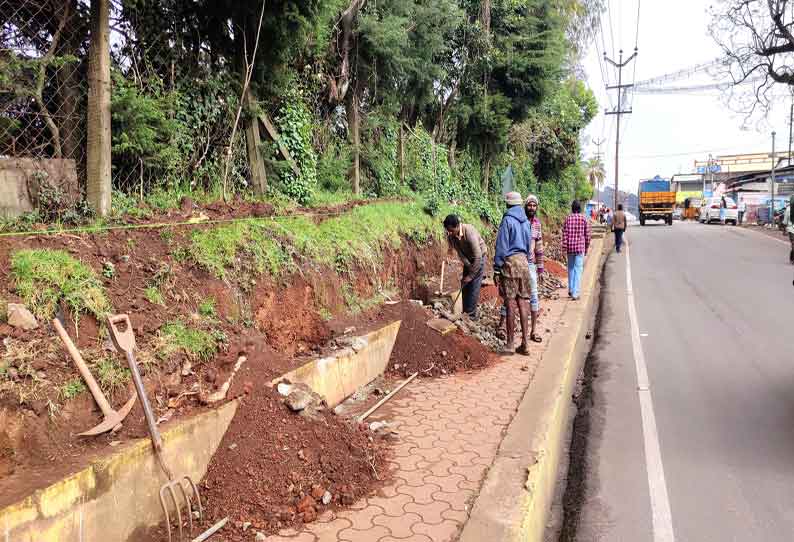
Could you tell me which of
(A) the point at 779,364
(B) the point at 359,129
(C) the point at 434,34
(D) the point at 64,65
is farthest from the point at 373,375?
(C) the point at 434,34

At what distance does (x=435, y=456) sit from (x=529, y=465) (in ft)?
2.33

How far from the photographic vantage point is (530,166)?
24.6 m

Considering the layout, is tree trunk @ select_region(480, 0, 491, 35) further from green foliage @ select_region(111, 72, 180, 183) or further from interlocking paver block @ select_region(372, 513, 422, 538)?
interlocking paver block @ select_region(372, 513, 422, 538)

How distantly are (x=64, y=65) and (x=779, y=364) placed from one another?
27.2 feet

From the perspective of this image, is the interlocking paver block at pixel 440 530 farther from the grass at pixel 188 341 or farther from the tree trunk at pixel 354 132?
the tree trunk at pixel 354 132

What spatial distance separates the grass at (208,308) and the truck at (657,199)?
134 feet

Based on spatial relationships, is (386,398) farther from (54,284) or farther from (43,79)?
(43,79)

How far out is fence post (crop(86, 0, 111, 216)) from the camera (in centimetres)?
490

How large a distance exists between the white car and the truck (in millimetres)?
4206

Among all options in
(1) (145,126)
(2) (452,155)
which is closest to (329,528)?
(1) (145,126)

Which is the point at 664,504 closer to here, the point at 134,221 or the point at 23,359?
the point at 23,359

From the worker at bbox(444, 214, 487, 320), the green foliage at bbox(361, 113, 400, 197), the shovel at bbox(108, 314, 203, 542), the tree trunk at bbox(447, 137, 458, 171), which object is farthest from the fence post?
the tree trunk at bbox(447, 137, 458, 171)

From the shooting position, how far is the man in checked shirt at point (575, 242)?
10.4 metres

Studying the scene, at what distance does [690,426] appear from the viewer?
196 inches
